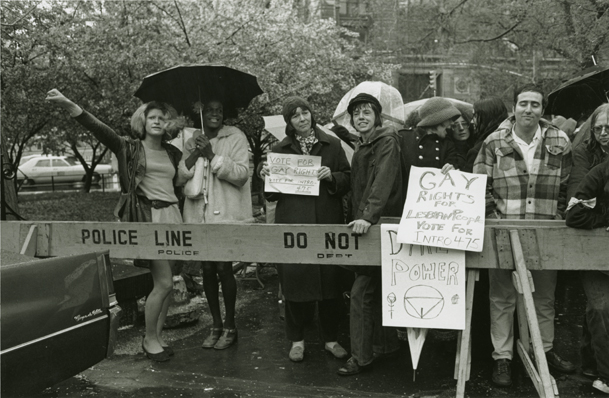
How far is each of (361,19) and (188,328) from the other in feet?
94.8

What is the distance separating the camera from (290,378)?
4.99 metres

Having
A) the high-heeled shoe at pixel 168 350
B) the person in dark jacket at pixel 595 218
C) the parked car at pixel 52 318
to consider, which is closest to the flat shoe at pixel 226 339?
the high-heeled shoe at pixel 168 350

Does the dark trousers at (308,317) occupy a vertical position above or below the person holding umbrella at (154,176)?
below

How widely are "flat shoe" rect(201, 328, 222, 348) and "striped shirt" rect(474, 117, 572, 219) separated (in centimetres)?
253

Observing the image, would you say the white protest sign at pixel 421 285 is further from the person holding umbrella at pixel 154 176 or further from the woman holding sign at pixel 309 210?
the person holding umbrella at pixel 154 176

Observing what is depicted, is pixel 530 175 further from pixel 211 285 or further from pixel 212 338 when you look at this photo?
pixel 212 338

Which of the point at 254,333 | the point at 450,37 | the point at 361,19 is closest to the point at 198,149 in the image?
the point at 254,333

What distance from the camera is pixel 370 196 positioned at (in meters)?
4.73

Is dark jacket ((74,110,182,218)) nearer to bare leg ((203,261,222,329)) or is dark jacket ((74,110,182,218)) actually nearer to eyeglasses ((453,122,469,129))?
bare leg ((203,261,222,329))

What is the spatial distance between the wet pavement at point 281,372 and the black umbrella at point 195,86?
2.10 meters

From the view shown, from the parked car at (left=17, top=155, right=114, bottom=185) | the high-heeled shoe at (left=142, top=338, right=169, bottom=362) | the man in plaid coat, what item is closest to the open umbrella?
the man in plaid coat

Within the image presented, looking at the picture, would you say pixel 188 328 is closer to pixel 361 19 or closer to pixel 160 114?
pixel 160 114

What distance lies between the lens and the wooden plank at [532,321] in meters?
3.96

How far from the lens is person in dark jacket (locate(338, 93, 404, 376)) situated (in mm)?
4836
